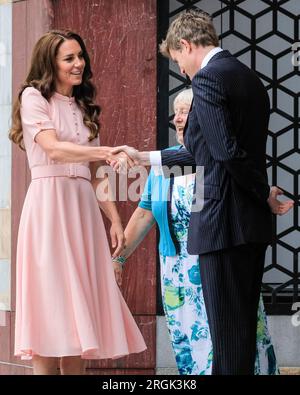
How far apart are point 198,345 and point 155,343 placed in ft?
5.41

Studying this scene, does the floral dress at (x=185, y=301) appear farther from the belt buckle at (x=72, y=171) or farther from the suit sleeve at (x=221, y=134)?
the suit sleeve at (x=221, y=134)

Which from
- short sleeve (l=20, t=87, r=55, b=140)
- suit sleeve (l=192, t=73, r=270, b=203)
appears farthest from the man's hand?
short sleeve (l=20, t=87, r=55, b=140)

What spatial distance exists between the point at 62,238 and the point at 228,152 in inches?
55.4

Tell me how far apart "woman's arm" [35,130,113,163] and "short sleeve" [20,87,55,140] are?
5 cm

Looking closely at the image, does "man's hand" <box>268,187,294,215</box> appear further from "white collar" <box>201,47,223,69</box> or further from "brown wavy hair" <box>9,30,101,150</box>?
"brown wavy hair" <box>9,30,101,150</box>

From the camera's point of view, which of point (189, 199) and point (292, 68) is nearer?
point (189, 199)

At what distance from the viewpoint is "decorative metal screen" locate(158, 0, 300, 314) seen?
9133mm

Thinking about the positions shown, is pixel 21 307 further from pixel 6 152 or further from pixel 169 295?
pixel 6 152

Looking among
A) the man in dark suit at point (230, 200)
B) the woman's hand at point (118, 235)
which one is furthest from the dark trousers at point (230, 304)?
the woman's hand at point (118, 235)

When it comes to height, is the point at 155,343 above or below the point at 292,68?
below

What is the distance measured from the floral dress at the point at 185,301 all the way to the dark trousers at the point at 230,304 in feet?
4.14

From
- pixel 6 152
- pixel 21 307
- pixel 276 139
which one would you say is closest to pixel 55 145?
pixel 21 307

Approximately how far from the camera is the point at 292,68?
379 inches
